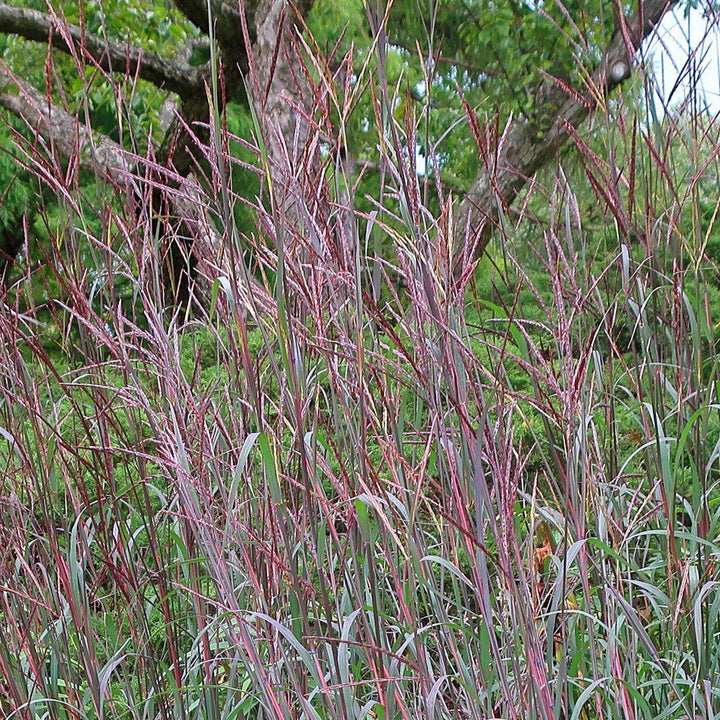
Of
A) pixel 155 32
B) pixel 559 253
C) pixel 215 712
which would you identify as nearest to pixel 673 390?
pixel 559 253

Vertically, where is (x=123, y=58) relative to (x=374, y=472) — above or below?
above

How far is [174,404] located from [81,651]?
1.52 feet

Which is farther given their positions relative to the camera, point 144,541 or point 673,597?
point 144,541

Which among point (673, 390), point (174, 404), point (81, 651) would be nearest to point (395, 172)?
point (174, 404)

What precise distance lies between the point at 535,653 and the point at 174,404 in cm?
61

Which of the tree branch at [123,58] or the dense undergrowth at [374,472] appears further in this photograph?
the tree branch at [123,58]

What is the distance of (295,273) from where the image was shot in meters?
1.07

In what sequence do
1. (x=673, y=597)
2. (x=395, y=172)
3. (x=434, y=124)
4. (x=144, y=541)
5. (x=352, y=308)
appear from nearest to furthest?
(x=395, y=172) → (x=352, y=308) → (x=673, y=597) → (x=144, y=541) → (x=434, y=124)

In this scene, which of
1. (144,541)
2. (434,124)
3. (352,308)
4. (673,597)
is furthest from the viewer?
(434,124)

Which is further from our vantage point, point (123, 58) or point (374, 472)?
point (123, 58)

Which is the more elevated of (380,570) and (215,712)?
(380,570)

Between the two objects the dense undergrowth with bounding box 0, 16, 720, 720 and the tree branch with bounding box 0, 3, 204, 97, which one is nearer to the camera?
the dense undergrowth with bounding box 0, 16, 720, 720

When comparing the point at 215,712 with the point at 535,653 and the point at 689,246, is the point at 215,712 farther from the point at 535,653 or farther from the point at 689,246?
the point at 689,246

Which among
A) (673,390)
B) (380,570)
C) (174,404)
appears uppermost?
(673,390)
